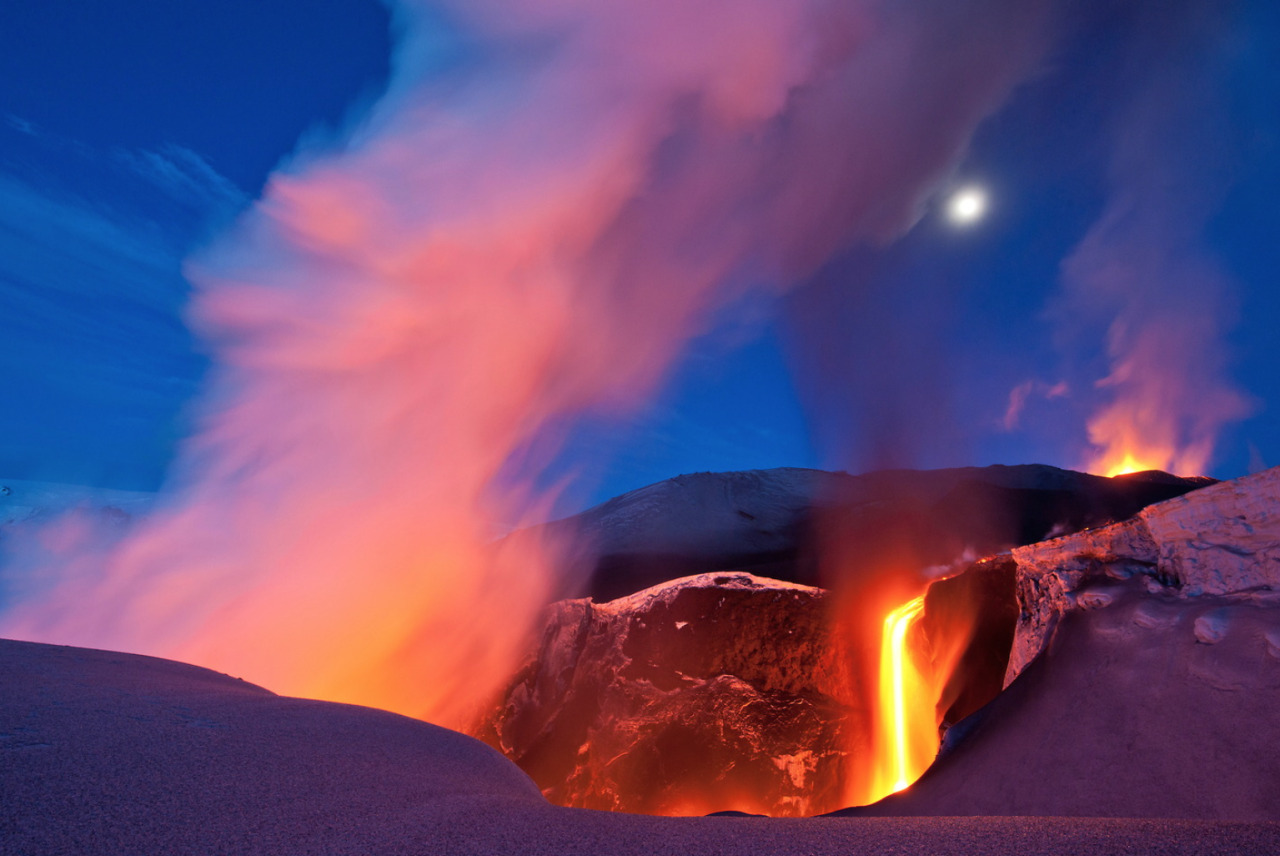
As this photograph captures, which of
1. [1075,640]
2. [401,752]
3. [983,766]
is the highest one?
[1075,640]

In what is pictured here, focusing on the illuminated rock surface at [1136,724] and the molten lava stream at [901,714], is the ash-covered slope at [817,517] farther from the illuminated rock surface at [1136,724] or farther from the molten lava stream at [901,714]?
the illuminated rock surface at [1136,724]

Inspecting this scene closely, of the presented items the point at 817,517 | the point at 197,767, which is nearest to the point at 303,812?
the point at 197,767

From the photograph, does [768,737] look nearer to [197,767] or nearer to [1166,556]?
[1166,556]

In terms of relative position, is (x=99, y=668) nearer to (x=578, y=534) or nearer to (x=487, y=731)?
(x=487, y=731)

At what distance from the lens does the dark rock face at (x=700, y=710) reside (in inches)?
530

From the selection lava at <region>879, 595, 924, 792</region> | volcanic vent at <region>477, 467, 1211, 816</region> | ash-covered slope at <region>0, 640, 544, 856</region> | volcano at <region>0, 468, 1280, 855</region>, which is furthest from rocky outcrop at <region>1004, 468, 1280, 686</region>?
ash-covered slope at <region>0, 640, 544, 856</region>

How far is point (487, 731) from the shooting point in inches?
661

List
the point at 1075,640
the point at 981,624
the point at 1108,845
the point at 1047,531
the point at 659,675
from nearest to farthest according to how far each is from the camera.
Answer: the point at 1108,845
the point at 1075,640
the point at 981,624
the point at 659,675
the point at 1047,531

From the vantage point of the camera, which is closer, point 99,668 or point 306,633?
point 99,668

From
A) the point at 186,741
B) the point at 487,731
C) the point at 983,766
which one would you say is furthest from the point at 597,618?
the point at 186,741

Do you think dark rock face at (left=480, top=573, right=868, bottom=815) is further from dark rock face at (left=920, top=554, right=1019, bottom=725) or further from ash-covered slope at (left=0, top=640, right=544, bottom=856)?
ash-covered slope at (left=0, top=640, right=544, bottom=856)

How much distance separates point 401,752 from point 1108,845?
6036mm

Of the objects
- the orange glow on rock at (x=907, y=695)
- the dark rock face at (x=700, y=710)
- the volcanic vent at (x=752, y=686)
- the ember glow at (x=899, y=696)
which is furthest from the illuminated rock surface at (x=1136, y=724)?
the dark rock face at (x=700, y=710)

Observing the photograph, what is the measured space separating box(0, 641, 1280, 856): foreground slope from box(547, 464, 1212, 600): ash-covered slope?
12.9 meters
